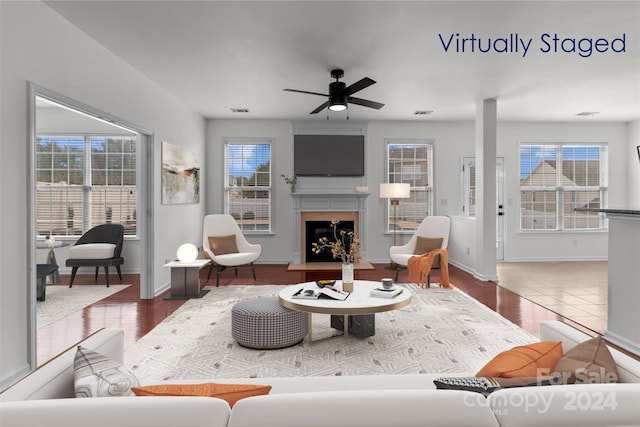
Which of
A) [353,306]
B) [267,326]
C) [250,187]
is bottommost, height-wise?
[267,326]

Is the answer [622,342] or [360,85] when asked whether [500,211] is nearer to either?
[622,342]

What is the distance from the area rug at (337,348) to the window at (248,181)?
129 inches

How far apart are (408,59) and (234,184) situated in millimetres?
4294

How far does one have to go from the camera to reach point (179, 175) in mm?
5629

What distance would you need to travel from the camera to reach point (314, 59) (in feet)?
13.1

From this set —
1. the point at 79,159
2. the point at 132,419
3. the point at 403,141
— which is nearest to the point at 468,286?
the point at 403,141

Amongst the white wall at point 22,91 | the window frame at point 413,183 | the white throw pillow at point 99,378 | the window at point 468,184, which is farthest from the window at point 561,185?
the white throw pillow at point 99,378

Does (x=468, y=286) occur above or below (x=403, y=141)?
below

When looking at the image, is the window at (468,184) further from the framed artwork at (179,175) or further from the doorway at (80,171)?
the doorway at (80,171)

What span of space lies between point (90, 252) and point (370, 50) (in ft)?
15.7

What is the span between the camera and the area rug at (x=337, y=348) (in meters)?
2.65

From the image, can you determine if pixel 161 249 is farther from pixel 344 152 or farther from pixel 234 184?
pixel 344 152

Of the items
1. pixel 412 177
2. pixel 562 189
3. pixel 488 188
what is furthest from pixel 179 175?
pixel 562 189

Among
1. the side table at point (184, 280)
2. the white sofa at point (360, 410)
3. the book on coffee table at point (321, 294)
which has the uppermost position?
the white sofa at point (360, 410)
